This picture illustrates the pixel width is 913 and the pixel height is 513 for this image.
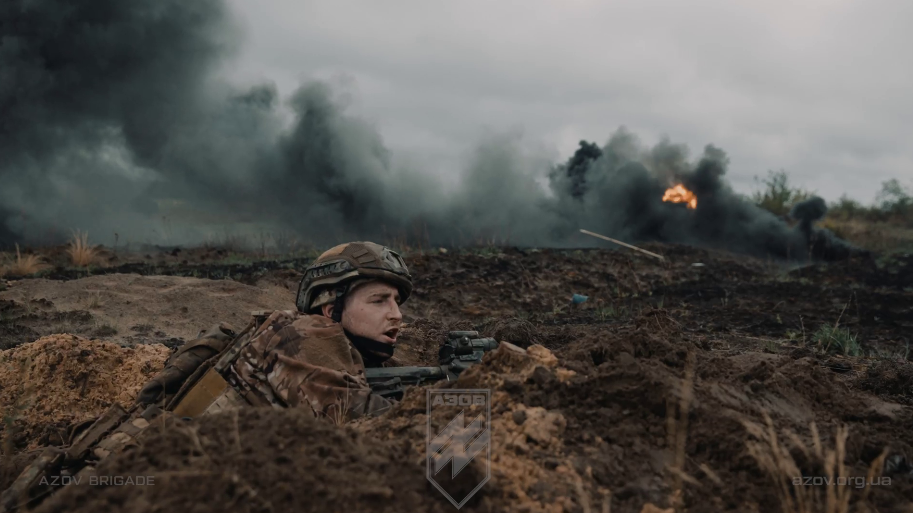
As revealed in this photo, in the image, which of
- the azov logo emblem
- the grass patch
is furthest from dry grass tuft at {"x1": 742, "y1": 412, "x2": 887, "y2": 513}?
the grass patch

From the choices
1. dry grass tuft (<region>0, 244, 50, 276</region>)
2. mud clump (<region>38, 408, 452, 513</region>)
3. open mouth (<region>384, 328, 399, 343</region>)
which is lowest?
dry grass tuft (<region>0, 244, 50, 276</region>)

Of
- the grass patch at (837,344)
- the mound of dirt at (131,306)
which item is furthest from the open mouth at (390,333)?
the grass patch at (837,344)

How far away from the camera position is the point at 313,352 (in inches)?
149

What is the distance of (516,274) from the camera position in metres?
13.1

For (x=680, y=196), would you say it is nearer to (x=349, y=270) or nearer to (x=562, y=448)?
(x=349, y=270)

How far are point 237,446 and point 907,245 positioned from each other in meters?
26.6

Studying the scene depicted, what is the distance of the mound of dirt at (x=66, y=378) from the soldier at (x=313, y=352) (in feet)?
6.35

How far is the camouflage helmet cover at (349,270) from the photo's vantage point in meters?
4.42

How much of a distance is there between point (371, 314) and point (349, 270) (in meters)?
0.30

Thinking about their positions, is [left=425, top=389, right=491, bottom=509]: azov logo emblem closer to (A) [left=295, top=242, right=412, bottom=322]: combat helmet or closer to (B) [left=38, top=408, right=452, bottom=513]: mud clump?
(B) [left=38, top=408, right=452, bottom=513]: mud clump

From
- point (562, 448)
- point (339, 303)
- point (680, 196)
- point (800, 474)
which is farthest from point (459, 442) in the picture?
point (680, 196)

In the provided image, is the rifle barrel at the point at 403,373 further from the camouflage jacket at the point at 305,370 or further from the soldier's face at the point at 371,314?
the soldier's face at the point at 371,314

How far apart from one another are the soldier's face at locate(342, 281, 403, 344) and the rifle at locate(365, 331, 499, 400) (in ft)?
0.96

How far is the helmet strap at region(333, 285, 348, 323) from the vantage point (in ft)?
14.5
